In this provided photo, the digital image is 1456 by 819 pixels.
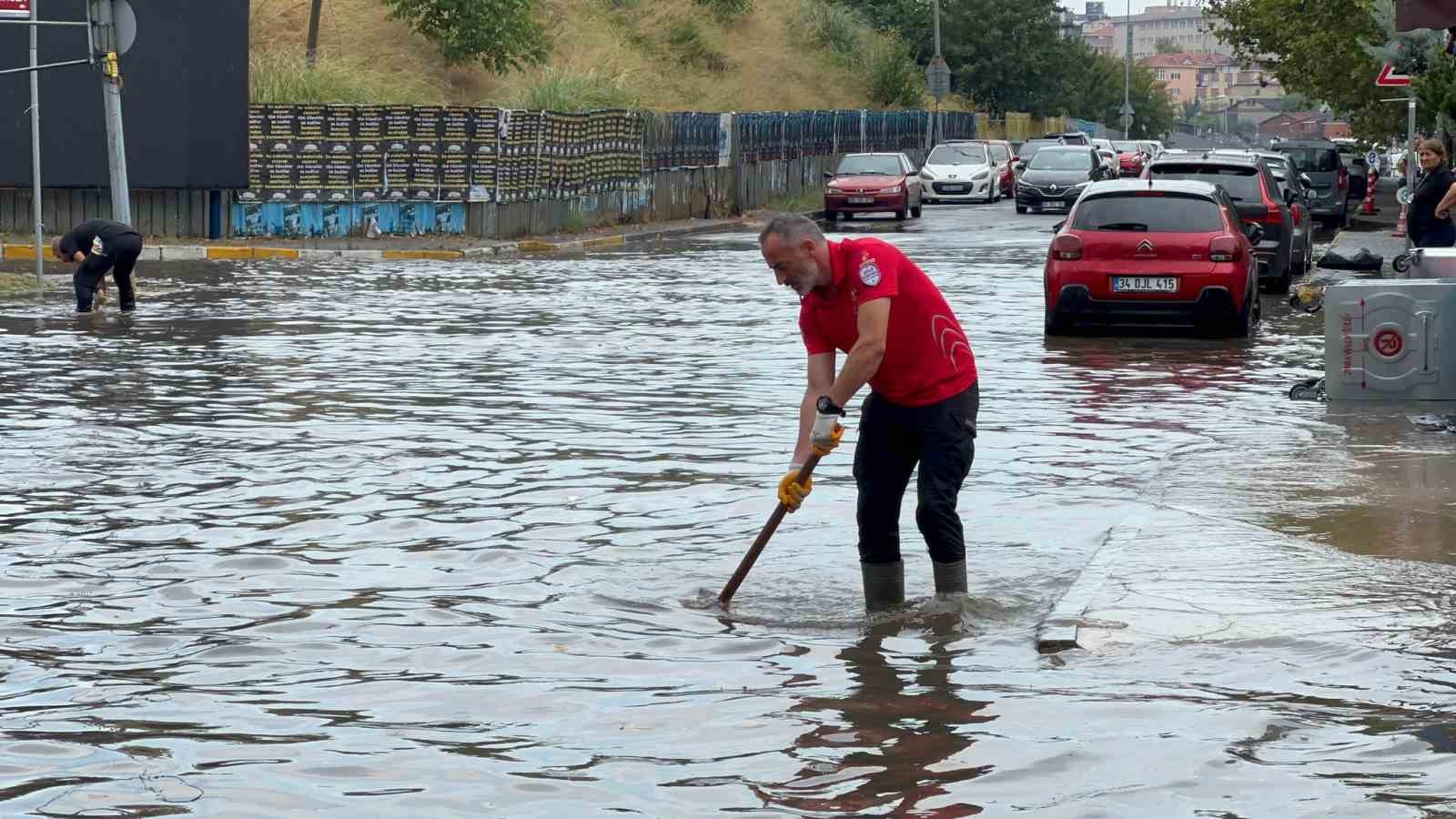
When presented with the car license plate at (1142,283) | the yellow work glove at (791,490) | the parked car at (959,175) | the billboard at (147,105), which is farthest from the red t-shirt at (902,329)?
the parked car at (959,175)

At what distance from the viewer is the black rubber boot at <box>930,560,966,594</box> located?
8180mm

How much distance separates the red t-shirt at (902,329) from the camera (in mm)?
7758

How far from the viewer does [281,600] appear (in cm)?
830

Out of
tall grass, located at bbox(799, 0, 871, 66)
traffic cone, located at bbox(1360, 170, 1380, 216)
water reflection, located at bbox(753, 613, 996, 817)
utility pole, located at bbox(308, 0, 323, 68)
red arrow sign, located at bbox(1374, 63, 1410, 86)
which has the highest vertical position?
tall grass, located at bbox(799, 0, 871, 66)

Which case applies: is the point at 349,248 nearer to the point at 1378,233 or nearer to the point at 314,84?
the point at 314,84

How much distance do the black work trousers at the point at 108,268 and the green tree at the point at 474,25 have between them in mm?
35747

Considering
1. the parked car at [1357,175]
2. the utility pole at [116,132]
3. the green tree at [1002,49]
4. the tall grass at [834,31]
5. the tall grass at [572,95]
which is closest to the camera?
the utility pole at [116,132]

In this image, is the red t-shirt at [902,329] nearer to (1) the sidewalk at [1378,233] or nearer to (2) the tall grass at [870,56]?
(1) the sidewalk at [1378,233]

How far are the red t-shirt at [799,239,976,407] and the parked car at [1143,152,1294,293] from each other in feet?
54.8

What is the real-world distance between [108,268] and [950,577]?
1495 cm

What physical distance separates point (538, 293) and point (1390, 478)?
596 inches

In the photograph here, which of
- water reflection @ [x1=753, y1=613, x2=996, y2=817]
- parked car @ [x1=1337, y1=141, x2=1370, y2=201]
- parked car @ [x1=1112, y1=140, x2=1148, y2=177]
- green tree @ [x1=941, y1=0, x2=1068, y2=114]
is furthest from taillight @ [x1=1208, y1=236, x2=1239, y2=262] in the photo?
green tree @ [x1=941, y1=0, x2=1068, y2=114]

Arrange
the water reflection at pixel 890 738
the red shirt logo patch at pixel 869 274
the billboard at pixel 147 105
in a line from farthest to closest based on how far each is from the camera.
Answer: the billboard at pixel 147 105
the red shirt logo patch at pixel 869 274
the water reflection at pixel 890 738

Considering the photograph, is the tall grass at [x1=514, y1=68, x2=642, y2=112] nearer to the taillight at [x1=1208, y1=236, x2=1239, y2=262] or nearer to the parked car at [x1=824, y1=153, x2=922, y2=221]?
the parked car at [x1=824, y1=153, x2=922, y2=221]
